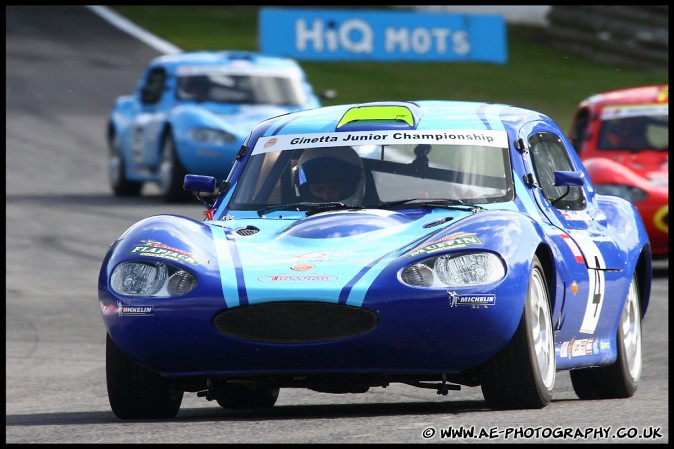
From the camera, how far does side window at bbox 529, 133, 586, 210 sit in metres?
8.12

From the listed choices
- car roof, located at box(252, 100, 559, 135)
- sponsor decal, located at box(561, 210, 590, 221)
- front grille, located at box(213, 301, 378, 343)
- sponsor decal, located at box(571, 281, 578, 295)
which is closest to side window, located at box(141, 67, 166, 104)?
car roof, located at box(252, 100, 559, 135)

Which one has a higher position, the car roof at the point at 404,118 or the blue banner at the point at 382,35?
the car roof at the point at 404,118

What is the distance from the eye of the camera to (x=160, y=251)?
22.3ft

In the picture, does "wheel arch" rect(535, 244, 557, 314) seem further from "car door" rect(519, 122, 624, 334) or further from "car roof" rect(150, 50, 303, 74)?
"car roof" rect(150, 50, 303, 74)

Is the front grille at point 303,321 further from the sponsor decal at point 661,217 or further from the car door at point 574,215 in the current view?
the sponsor decal at point 661,217

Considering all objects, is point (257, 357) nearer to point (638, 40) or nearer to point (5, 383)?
point (5, 383)

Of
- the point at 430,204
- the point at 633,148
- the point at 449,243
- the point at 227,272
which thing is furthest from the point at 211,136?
the point at 449,243

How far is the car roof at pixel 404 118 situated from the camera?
8.00 metres

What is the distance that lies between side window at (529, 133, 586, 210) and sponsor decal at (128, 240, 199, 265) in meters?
2.04

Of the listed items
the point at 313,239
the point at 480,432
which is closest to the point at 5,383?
the point at 313,239

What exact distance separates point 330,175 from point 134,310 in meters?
1.49

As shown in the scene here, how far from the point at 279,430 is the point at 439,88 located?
2468 cm

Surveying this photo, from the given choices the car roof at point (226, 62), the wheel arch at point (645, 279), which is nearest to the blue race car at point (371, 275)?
the wheel arch at point (645, 279)

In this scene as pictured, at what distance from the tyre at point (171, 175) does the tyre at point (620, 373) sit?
10.6 m
